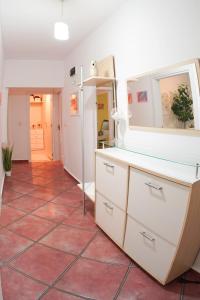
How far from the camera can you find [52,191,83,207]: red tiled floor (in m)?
3.38

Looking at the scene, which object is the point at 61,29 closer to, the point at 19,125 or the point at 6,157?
the point at 6,157

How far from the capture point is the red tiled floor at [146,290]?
1.61 m

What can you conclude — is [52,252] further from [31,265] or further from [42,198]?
[42,198]

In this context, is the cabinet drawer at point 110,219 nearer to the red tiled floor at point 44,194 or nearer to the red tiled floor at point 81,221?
the red tiled floor at point 81,221

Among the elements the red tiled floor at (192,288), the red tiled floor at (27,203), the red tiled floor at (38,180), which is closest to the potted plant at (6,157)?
the red tiled floor at (38,180)

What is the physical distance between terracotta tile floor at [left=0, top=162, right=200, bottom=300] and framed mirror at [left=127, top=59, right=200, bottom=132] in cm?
126

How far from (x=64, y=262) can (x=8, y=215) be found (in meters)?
1.30

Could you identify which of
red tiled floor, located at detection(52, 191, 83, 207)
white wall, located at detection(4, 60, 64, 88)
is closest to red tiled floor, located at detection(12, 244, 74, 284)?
red tiled floor, located at detection(52, 191, 83, 207)

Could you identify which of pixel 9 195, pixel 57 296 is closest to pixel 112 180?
pixel 57 296

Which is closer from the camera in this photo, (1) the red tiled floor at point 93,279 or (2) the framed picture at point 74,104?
(1) the red tiled floor at point 93,279

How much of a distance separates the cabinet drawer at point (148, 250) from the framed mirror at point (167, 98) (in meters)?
0.89

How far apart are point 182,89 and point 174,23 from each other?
22.0 inches

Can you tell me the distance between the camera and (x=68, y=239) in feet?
7.80

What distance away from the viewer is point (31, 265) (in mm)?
1955
